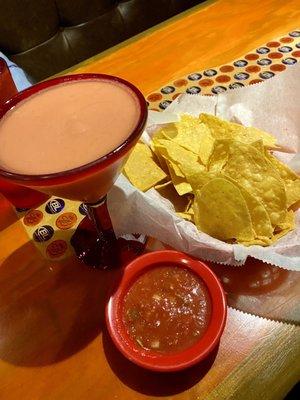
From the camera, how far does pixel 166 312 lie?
2.23ft

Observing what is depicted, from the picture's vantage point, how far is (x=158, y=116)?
3.25ft

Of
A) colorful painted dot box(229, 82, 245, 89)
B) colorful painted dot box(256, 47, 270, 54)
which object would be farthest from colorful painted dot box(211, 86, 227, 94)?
colorful painted dot box(256, 47, 270, 54)

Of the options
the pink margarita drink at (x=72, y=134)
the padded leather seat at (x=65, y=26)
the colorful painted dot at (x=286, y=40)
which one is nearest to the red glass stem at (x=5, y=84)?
the pink margarita drink at (x=72, y=134)

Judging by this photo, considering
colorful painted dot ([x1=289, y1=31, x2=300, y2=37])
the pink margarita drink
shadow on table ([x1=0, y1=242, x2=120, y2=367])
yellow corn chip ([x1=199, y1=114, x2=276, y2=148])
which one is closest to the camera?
the pink margarita drink

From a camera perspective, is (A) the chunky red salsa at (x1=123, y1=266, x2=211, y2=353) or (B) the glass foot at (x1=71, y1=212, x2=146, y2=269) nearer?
(A) the chunky red salsa at (x1=123, y1=266, x2=211, y2=353)

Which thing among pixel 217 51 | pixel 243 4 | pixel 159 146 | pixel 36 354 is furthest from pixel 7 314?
pixel 243 4

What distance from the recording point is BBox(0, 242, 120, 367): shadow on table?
0.71 metres

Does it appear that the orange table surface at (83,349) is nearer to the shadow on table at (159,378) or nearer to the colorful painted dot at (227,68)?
the shadow on table at (159,378)

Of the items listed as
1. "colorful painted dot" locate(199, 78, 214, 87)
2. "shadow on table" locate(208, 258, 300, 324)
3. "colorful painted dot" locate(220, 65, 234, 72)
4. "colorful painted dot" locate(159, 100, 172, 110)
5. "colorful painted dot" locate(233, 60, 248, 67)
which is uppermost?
"colorful painted dot" locate(159, 100, 172, 110)

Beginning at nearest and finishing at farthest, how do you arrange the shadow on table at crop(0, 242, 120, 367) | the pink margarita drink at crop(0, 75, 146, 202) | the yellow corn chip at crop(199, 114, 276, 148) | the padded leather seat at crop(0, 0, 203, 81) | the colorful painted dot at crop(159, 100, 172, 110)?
the pink margarita drink at crop(0, 75, 146, 202)
the shadow on table at crop(0, 242, 120, 367)
the yellow corn chip at crop(199, 114, 276, 148)
the colorful painted dot at crop(159, 100, 172, 110)
the padded leather seat at crop(0, 0, 203, 81)

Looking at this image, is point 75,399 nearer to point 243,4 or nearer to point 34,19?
point 243,4

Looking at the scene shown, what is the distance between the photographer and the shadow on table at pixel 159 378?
636 mm

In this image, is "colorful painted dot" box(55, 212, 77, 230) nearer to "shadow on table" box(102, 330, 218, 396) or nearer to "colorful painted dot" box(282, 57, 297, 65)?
"shadow on table" box(102, 330, 218, 396)

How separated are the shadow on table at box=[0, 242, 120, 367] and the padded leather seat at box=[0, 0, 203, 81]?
4.91 ft
